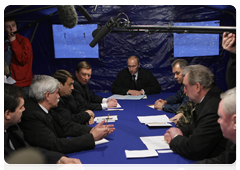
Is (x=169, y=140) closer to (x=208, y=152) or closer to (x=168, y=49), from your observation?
(x=208, y=152)

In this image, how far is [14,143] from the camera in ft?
4.61

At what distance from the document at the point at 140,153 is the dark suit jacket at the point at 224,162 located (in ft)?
0.89

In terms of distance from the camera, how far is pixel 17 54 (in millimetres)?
2709

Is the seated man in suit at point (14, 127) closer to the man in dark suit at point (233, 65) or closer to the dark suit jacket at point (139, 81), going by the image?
the man in dark suit at point (233, 65)

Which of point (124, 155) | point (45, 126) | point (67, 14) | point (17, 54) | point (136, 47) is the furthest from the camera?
point (136, 47)

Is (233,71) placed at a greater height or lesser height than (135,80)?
greater

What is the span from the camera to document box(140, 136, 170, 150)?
5.43ft

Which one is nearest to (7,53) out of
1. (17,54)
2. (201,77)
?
(17,54)

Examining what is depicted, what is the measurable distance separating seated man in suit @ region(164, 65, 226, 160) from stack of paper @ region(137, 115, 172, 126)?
39cm

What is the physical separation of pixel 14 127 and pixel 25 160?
0.24 m

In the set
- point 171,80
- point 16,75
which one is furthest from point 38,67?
point 171,80

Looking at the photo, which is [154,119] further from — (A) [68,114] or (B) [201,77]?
(A) [68,114]

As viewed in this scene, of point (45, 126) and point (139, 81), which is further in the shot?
point (139, 81)

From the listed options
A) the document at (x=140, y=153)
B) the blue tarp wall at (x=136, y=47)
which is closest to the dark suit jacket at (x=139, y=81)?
the blue tarp wall at (x=136, y=47)
